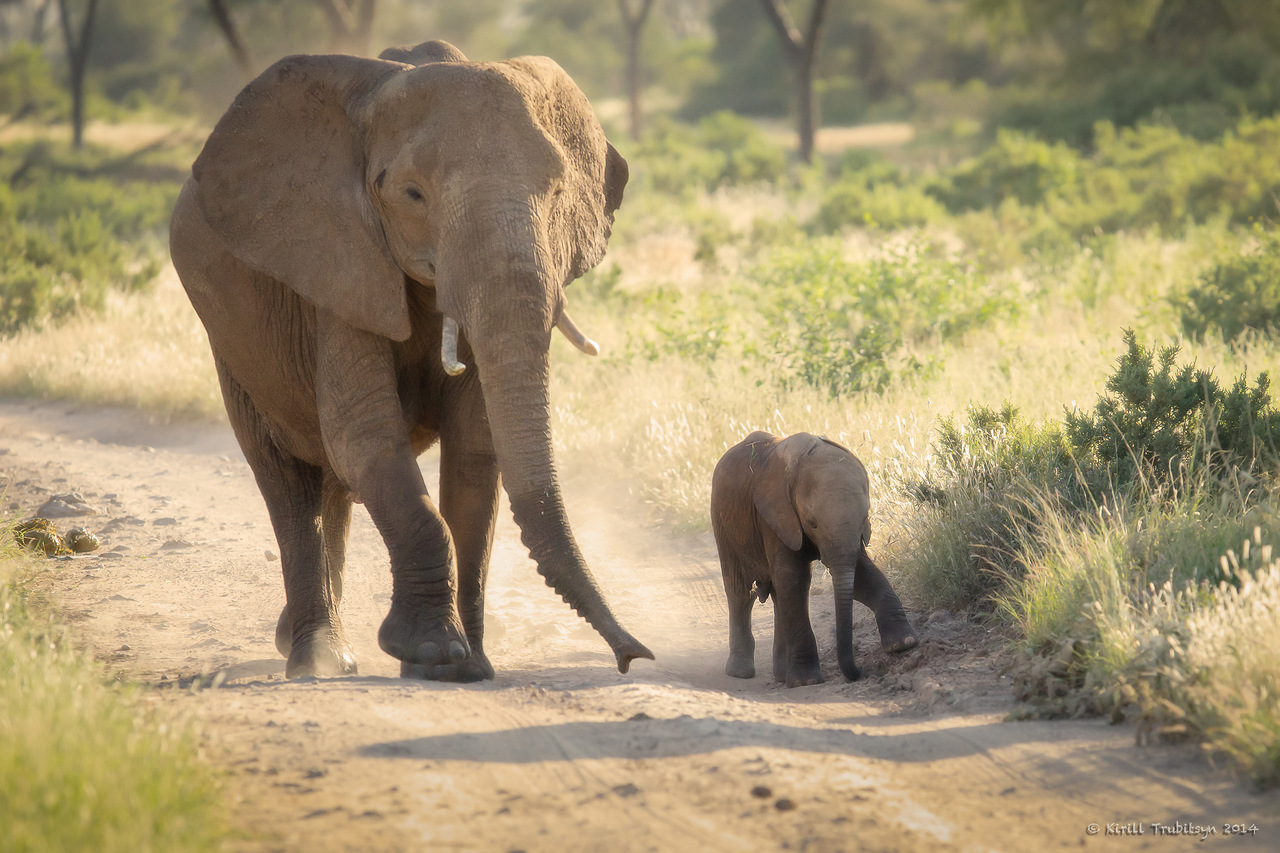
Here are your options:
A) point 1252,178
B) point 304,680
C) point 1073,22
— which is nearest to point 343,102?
point 304,680

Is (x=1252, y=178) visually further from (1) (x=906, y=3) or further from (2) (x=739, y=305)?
(1) (x=906, y=3)

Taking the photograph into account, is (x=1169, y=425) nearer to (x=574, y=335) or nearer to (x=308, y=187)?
(x=574, y=335)

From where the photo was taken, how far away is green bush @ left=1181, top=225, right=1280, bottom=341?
33.5 feet

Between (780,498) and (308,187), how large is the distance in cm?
267

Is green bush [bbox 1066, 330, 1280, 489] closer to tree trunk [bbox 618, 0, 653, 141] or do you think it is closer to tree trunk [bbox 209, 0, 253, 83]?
tree trunk [bbox 209, 0, 253, 83]

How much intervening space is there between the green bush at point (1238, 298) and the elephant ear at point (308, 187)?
7542 mm

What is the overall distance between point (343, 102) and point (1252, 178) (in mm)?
15620

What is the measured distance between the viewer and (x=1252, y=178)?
1677cm

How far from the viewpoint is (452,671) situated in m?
4.96

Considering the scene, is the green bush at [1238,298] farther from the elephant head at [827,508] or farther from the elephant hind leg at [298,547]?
the elephant hind leg at [298,547]

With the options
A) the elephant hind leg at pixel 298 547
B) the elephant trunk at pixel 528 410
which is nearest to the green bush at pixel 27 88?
the elephant hind leg at pixel 298 547

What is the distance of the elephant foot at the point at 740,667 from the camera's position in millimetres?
6184

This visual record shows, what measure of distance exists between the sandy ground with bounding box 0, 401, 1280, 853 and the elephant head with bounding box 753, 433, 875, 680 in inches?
17.0

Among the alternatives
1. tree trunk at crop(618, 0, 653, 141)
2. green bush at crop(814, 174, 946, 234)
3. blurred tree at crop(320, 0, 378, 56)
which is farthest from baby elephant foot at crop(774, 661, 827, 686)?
tree trunk at crop(618, 0, 653, 141)
